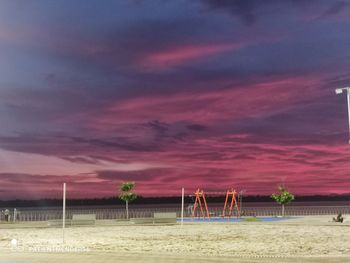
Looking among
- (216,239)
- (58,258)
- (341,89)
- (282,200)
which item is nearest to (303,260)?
(58,258)

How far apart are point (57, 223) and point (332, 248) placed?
2786 centimetres

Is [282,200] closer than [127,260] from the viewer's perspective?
No

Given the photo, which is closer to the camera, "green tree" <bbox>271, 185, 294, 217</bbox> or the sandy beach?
the sandy beach

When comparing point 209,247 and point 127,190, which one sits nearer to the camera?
point 209,247

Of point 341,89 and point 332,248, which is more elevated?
point 341,89

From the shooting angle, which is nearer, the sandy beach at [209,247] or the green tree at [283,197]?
the sandy beach at [209,247]

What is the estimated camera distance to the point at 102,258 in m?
20.0

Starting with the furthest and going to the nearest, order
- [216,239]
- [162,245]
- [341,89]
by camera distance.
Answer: [341,89] < [216,239] < [162,245]

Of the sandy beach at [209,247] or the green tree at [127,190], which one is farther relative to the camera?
the green tree at [127,190]

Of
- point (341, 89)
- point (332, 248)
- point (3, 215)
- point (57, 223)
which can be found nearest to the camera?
point (332, 248)

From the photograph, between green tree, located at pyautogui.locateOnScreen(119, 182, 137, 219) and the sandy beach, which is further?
green tree, located at pyautogui.locateOnScreen(119, 182, 137, 219)

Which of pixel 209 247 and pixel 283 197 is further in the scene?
pixel 283 197

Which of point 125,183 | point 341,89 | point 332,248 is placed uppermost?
point 341,89

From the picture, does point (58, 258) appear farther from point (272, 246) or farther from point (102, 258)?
point (272, 246)
